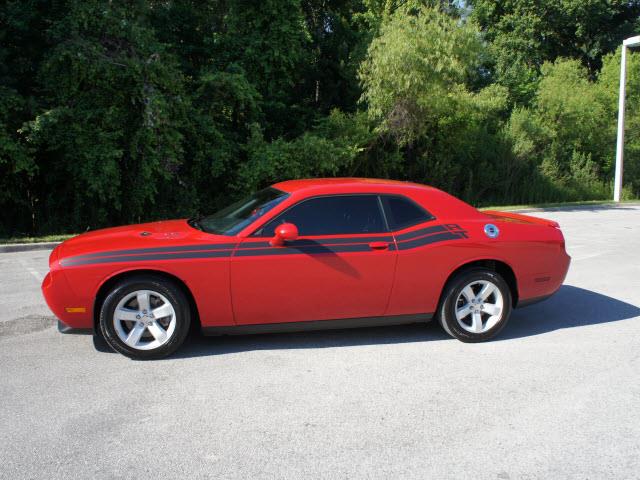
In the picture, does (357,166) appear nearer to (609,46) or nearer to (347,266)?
(347,266)

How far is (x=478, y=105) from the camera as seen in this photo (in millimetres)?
22391

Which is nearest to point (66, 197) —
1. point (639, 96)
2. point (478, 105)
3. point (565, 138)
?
point (478, 105)

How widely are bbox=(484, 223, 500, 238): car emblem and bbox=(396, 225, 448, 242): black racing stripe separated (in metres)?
0.42

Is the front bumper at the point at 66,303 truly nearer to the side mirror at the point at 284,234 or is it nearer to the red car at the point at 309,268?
the red car at the point at 309,268

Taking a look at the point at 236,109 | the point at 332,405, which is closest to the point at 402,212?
the point at 332,405

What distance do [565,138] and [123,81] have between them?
22.8 metres

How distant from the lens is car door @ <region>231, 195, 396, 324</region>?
4699mm

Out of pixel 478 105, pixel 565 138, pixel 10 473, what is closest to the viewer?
pixel 10 473

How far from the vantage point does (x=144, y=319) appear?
4.59 metres

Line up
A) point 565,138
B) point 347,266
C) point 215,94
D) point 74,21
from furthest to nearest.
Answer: point 565,138
point 215,94
point 74,21
point 347,266

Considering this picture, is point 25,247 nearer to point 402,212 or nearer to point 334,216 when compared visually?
point 334,216

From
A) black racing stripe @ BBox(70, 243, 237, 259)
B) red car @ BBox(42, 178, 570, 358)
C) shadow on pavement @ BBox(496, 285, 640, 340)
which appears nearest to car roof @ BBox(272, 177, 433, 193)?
red car @ BBox(42, 178, 570, 358)

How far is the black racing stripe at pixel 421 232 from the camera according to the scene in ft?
16.5

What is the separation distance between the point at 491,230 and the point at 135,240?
323 centimetres
